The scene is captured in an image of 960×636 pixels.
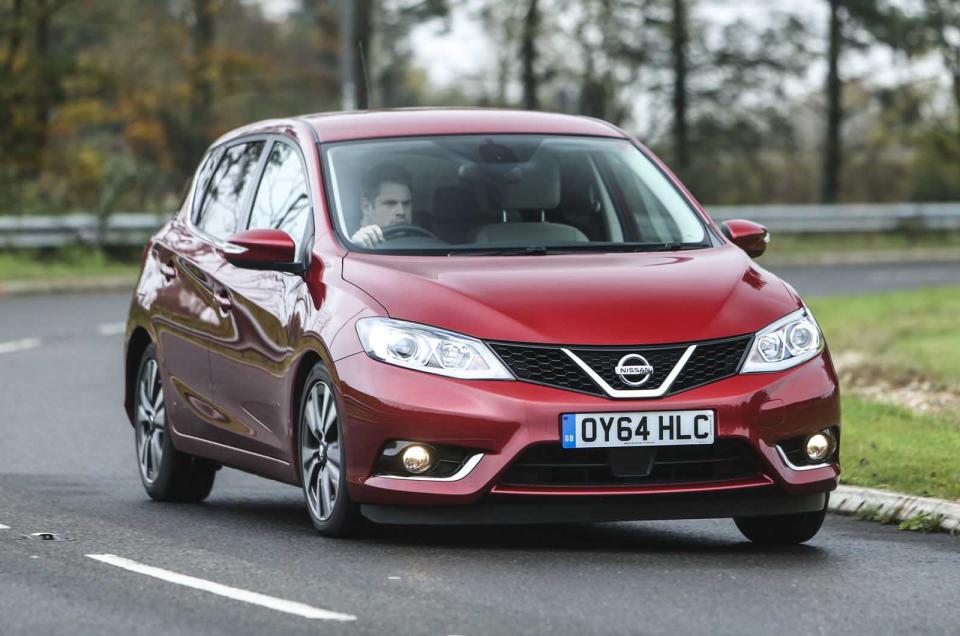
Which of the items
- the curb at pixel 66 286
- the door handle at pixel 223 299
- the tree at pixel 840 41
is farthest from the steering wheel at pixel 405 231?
the tree at pixel 840 41

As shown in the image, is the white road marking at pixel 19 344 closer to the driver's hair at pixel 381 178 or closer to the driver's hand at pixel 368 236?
the driver's hair at pixel 381 178

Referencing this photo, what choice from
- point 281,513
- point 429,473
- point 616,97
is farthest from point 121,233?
point 429,473

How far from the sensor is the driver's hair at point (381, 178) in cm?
855

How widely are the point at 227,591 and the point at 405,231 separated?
209 centimetres

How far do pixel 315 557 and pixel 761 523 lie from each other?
185 cm

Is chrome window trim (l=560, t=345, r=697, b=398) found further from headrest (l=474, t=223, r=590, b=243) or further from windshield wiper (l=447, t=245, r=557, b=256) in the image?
headrest (l=474, t=223, r=590, b=243)

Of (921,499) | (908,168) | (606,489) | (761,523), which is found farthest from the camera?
(908,168)

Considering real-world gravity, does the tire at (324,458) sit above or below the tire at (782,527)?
above

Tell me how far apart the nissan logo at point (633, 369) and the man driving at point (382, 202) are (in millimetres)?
1397

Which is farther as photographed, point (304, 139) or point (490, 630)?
point (304, 139)

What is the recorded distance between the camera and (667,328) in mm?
7391

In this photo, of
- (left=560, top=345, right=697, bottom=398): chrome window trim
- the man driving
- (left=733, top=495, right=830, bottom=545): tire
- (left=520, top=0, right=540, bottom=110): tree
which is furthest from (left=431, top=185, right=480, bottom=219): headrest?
(left=520, top=0, right=540, bottom=110): tree

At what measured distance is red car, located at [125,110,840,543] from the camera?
7.30 meters

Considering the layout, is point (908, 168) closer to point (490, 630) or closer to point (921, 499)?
point (921, 499)
